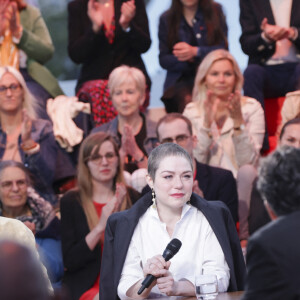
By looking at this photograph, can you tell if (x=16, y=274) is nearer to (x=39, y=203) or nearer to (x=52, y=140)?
(x=39, y=203)

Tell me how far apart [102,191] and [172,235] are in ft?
5.00

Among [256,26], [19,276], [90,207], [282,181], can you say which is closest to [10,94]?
[90,207]

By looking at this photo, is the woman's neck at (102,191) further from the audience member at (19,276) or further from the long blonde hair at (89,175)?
the audience member at (19,276)

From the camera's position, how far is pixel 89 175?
14.9 feet

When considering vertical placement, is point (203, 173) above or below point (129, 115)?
below

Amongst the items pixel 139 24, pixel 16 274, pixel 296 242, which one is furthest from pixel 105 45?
pixel 16 274

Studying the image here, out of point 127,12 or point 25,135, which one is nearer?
point 25,135

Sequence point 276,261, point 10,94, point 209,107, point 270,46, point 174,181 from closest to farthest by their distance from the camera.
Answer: point 276,261 < point 174,181 < point 209,107 < point 10,94 < point 270,46

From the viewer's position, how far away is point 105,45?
18.5 ft

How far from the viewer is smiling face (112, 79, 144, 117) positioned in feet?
17.0

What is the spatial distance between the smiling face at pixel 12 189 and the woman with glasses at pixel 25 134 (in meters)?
0.31

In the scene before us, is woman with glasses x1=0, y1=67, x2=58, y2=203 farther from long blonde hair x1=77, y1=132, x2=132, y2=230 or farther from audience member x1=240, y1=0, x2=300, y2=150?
audience member x1=240, y1=0, x2=300, y2=150

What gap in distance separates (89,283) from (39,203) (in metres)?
0.70

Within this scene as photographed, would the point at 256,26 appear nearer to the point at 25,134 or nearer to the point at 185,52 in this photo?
the point at 185,52
